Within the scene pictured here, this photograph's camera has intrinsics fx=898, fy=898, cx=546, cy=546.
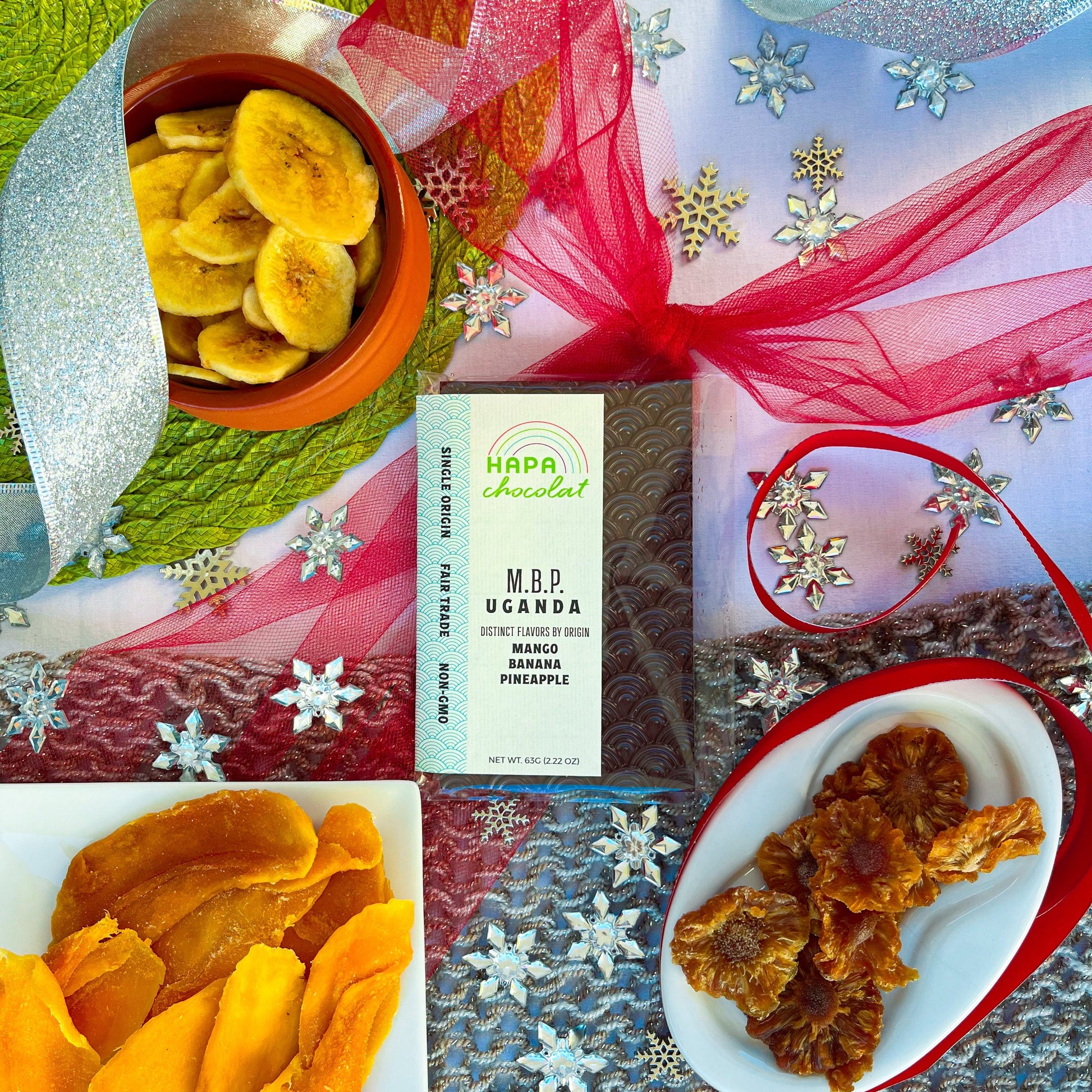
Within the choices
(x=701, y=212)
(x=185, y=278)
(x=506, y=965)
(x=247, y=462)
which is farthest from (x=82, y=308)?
(x=506, y=965)

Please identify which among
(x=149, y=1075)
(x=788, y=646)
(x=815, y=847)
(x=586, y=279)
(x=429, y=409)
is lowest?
(x=149, y=1075)

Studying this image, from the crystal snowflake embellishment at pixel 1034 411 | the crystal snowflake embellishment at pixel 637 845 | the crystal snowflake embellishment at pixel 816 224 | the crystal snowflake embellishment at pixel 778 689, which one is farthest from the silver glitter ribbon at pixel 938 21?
the crystal snowflake embellishment at pixel 637 845

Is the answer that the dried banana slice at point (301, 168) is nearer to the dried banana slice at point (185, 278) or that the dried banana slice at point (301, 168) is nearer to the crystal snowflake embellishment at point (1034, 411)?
the dried banana slice at point (185, 278)

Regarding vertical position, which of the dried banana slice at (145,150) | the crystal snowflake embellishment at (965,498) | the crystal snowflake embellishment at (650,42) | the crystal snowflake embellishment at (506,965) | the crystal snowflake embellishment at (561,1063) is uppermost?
the crystal snowflake embellishment at (650,42)

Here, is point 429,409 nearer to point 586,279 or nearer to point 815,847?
point 586,279

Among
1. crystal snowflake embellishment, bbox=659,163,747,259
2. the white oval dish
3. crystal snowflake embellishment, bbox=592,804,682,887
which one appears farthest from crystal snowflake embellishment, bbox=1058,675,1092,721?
crystal snowflake embellishment, bbox=659,163,747,259

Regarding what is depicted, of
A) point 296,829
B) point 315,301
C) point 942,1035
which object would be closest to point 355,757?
point 296,829
